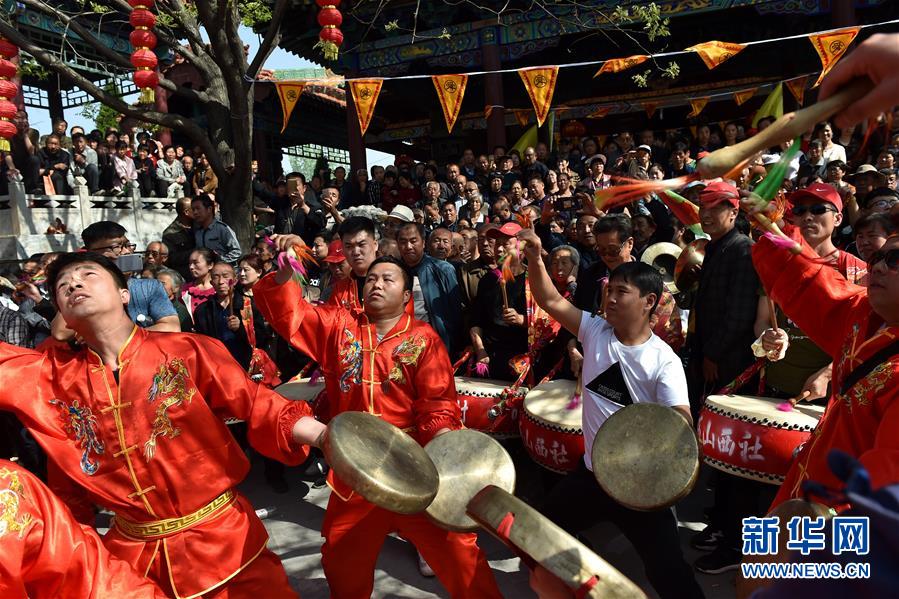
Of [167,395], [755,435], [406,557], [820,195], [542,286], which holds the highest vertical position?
[820,195]

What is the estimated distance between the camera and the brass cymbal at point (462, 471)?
2.16 meters

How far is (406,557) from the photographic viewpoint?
135 inches

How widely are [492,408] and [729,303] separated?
140 cm

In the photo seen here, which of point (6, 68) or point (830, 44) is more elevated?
point (830, 44)

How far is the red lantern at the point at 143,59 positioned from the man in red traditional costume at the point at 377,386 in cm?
552

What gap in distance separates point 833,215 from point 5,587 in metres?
3.36

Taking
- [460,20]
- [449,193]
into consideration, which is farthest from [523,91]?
[449,193]

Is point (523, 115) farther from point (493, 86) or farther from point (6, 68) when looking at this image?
point (6, 68)

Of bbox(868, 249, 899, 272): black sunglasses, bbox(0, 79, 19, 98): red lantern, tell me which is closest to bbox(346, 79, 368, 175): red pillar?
bbox(0, 79, 19, 98): red lantern

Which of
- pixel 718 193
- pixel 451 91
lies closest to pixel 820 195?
pixel 718 193

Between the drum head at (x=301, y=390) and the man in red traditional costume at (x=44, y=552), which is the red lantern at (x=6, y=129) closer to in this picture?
the drum head at (x=301, y=390)

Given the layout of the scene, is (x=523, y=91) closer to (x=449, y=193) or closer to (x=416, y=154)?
(x=416, y=154)

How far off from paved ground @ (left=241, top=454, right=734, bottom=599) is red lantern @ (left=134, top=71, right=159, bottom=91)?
17.0ft

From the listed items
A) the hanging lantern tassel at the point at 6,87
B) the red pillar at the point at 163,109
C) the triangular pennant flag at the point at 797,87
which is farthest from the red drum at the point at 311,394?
the red pillar at the point at 163,109
